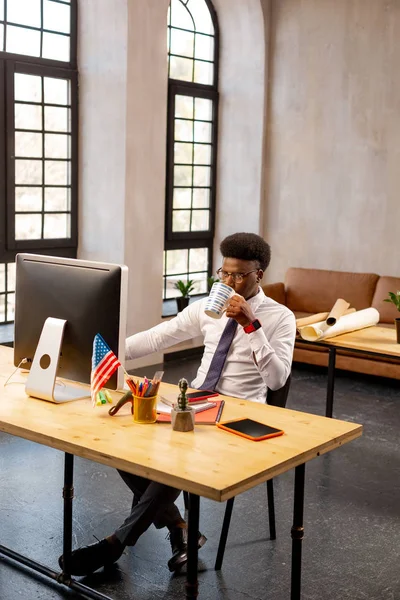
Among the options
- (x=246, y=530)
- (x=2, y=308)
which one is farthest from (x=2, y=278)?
(x=246, y=530)

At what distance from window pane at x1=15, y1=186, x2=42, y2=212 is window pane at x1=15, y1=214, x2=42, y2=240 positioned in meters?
0.06

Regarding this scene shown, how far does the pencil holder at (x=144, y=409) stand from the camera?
2.71 metres

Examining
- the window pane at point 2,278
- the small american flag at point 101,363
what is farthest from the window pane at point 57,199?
the small american flag at point 101,363

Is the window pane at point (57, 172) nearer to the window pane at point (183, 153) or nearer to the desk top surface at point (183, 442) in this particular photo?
the window pane at point (183, 153)

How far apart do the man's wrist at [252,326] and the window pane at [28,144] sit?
146 inches

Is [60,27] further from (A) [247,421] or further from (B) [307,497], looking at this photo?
(A) [247,421]

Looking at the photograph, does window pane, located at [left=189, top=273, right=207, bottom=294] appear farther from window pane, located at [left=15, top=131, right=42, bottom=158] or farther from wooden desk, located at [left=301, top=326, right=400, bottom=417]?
wooden desk, located at [left=301, top=326, right=400, bottom=417]

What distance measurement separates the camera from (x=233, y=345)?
3.44 meters

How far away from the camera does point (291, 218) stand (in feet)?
26.1

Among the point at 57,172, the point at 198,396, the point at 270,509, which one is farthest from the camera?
the point at 57,172

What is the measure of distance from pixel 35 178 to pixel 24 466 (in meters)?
2.80

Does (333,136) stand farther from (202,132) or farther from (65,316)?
(65,316)

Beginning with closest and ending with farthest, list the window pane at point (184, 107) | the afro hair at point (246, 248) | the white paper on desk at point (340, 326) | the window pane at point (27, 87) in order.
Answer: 1. the afro hair at point (246, 248)
2. the white paper on desk at point (340, 326)
3. the window pane at point (27, 87)
4. the window pane at point (184, 107)

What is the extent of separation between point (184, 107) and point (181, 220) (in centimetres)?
107
